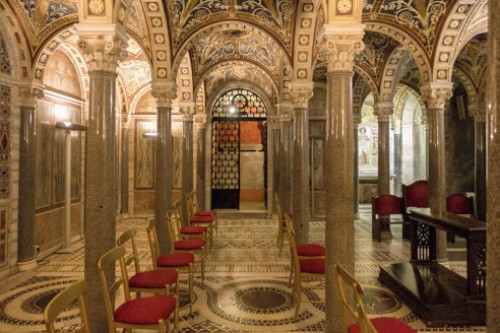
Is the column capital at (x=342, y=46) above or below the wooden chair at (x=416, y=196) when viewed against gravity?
above

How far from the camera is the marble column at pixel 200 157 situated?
13047mm

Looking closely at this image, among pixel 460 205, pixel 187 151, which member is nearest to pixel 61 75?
pixel 187 151

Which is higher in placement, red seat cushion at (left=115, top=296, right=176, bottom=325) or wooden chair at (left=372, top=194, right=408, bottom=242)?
wooden chair at (left=372, top=194, right=408, bottom=242)

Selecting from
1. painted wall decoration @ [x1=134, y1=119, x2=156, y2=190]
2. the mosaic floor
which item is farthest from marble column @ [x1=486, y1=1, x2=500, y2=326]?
painted wall decoration @ [x1=134, y1=119, x2=156, y2=190]

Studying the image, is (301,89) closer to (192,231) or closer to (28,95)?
(192,231)

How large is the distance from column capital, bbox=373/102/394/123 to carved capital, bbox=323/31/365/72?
690 cm

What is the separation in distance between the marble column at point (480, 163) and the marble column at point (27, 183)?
39.3 feet

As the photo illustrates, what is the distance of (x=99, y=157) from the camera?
4160 millimetres

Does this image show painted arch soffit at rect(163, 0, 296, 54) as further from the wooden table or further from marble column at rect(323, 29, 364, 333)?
the wooden table

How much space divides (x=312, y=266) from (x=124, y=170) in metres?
10.2

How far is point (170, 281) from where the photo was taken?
4.04 metres

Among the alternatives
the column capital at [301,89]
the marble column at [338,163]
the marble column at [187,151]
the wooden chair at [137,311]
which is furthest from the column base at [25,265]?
the column capital at [301,89]

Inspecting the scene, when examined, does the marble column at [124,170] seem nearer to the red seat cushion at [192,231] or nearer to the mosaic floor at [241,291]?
the mosaic floor at [241,291]

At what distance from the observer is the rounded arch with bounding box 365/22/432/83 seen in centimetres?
770
